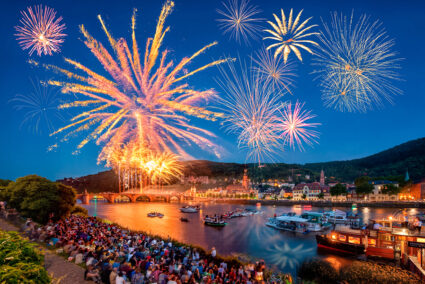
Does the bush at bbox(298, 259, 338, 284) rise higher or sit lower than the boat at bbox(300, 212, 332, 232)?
higher

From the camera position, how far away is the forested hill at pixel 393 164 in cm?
14400

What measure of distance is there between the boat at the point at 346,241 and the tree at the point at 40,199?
30565mm

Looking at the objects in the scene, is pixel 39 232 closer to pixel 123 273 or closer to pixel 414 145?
pixel 123 273

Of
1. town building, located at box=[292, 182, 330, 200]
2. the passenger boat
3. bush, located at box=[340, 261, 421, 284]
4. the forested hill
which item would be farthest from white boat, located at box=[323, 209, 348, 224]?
the forested hill

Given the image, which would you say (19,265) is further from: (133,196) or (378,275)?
(133,196)

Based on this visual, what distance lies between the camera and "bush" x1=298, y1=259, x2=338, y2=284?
18891mm

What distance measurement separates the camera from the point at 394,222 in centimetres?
2458

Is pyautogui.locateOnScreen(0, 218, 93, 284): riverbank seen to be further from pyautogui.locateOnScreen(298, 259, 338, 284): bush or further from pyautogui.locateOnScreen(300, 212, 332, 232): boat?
pyautogui.locateOnScreen(300, 212, 332, 232): boat

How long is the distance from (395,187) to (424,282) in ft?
364

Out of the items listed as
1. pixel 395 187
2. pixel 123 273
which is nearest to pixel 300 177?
pixel 395 187

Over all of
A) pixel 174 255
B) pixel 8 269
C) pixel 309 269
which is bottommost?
pixel 309 269

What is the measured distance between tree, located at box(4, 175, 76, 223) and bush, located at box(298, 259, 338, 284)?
86.7 ft

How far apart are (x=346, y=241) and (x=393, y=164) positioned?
16369 cm

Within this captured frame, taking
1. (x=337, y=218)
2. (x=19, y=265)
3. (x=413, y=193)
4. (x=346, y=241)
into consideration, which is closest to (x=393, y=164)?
(x=413, y=193)
